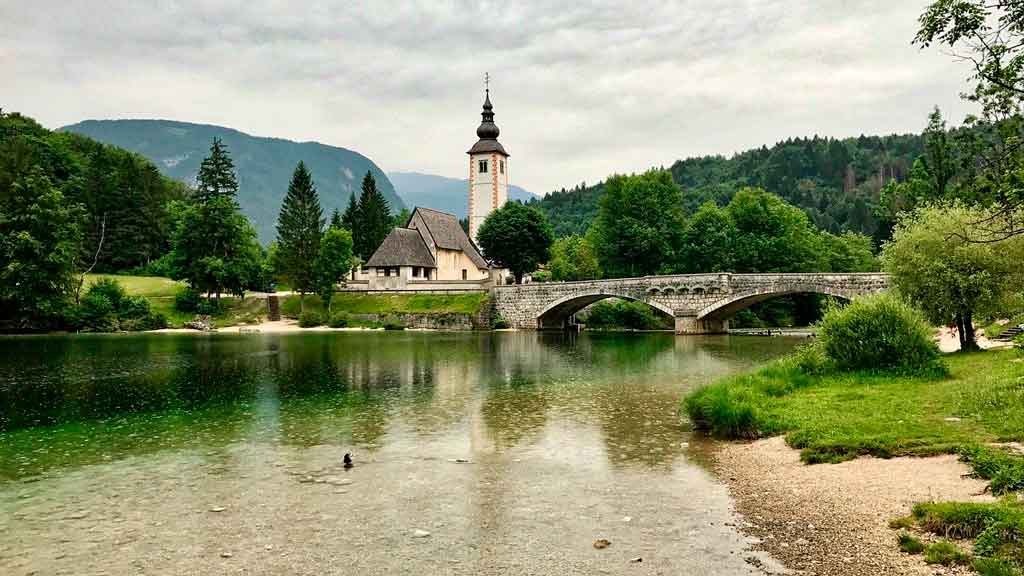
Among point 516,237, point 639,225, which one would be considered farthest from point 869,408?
point 516,237

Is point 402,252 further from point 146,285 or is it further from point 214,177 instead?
point 146,285

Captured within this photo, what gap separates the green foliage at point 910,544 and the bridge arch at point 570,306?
52108 millimetres

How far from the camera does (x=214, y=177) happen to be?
79.2 metres

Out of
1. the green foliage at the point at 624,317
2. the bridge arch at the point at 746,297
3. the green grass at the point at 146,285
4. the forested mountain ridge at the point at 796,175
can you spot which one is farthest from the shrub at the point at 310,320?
the forested mountain ridge at the point at 796,175

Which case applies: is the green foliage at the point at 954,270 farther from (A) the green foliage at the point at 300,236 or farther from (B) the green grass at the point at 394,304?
(A) the green foliage at the point at 300,236

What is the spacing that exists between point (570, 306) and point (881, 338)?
164ft

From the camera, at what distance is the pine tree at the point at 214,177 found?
7869 cm

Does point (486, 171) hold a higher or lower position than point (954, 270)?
higher

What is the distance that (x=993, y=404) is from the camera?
14.7 meters

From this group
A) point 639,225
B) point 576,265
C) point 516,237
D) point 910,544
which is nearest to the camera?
point 910,544

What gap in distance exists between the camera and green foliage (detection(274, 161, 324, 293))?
3022 inches

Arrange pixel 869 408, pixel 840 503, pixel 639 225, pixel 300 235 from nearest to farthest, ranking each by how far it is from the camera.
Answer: pixel 840 503
pixel 869 408
pixel 639 225
pixel 300 235

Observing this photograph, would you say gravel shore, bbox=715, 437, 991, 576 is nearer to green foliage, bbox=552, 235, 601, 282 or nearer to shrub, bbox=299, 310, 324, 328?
shrub, bbox=299, 310, 324, 328

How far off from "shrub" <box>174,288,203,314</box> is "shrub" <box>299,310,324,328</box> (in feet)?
35.3
